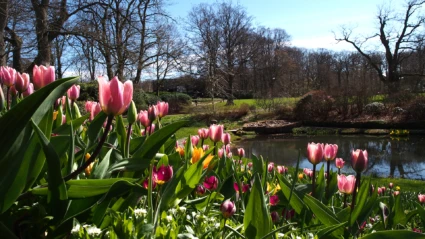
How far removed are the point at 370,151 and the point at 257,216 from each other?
44.5 ft

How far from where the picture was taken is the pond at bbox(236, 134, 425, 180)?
34.0 ft

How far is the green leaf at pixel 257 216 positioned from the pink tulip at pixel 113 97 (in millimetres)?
374

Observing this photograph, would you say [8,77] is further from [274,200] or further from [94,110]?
[274,200]

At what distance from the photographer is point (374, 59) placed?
32.5 m

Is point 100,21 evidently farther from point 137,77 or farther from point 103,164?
point 137,77

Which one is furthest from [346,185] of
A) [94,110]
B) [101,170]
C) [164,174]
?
[94,110]

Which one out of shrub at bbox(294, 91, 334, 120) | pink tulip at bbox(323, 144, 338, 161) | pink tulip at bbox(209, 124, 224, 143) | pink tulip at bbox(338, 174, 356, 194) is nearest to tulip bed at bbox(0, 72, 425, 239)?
pink tulip at bbox(338, 174, 356, 194)

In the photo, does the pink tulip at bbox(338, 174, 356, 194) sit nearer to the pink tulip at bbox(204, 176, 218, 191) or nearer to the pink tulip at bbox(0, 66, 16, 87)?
the pink tulip at bbox(204, 176, 218, 191)

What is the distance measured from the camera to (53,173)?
0.75 meters

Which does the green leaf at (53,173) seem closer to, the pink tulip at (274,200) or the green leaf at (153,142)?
the green leaf at (153,142)

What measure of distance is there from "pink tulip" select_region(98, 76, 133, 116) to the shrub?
2039 centimetres

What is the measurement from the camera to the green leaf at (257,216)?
893mm

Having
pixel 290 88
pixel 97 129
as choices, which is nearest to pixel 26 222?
pixel 97 129

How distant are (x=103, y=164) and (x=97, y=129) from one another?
5.5 inches
